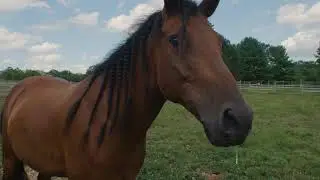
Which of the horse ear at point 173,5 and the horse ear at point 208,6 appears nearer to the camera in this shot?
the horse ear at point 173,5

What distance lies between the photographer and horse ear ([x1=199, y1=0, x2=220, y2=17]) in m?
2.53

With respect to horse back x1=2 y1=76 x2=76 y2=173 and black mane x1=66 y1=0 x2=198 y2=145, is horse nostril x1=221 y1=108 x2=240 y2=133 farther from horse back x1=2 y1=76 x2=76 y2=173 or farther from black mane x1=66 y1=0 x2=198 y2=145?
horse back x1=2 y1=76 x2=76 y2=173

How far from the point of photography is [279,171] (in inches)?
268

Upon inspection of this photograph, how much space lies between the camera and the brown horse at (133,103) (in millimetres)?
2135

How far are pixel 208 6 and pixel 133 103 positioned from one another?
2.69ft

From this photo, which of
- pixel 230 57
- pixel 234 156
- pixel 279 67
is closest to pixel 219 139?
pixel 230 57

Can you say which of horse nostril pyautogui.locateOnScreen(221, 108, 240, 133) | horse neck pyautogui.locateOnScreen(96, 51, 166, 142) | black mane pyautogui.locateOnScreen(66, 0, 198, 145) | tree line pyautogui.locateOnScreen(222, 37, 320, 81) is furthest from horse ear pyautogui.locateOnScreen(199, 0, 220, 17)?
tree line pyautogui.locateOnScreen(222, 37, 320, 81)

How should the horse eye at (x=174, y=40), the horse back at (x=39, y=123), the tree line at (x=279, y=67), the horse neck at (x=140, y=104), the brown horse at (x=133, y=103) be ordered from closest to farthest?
1. the brown horse at (x=133, y=103)
2. the horse eye at (x=174, y=40)
3. the horse neck at (x=140, y=104)
4. the horse back at (x=39, y=123)
5. the tree line at (x=279, y=67)

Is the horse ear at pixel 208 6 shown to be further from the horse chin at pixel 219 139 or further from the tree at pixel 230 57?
the horse chin at pixel 219 139

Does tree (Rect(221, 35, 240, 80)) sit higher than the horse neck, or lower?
higher

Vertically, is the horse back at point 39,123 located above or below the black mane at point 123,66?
below

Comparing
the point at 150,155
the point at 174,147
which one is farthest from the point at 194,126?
the point at 150,155

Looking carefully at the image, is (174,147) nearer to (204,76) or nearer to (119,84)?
(119,84)

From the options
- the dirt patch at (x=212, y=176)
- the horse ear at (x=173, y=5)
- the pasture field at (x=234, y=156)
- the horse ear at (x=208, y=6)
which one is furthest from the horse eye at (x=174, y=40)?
the dirt patch at (x=212, y=176)
